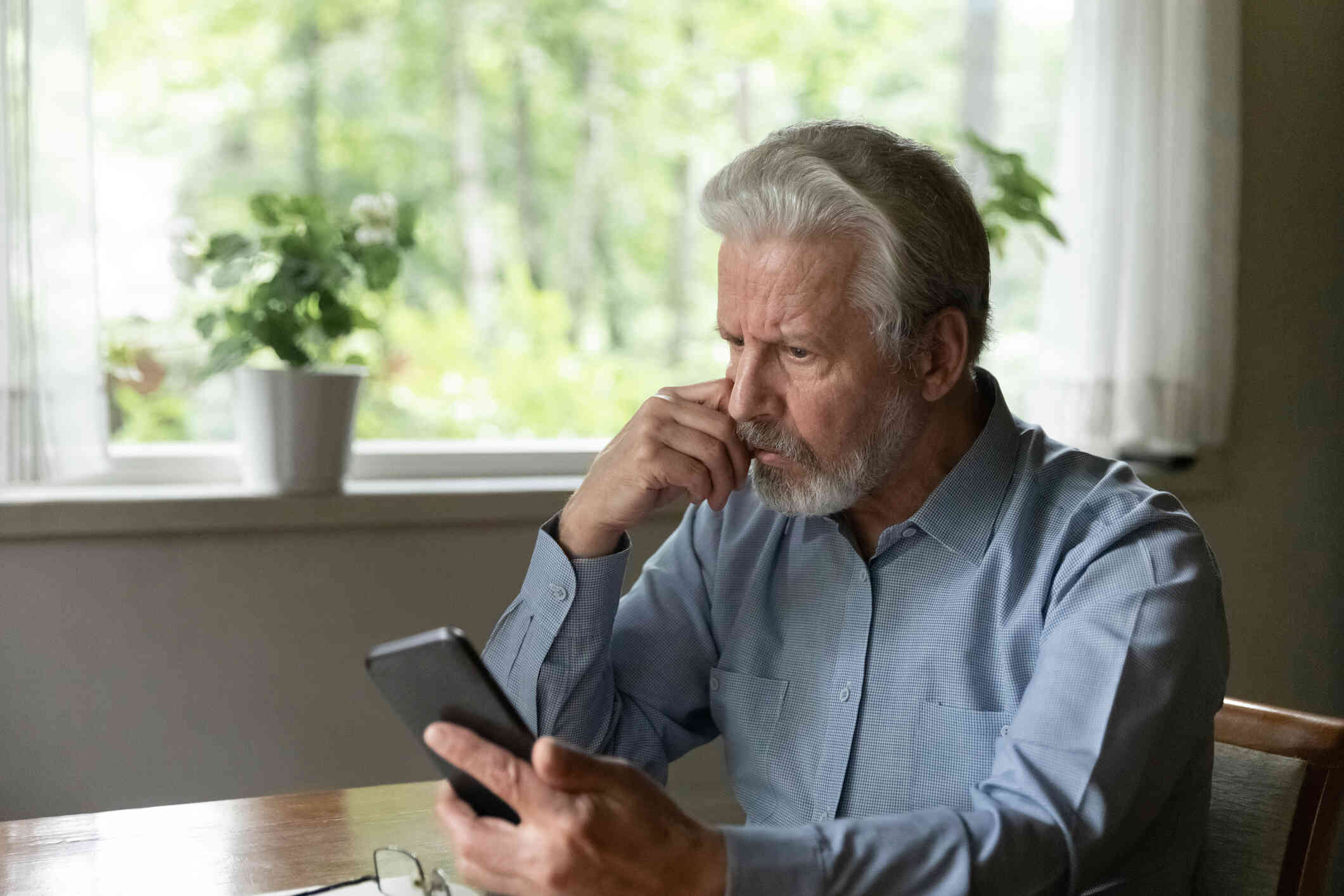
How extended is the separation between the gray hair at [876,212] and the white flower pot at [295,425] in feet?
3.12

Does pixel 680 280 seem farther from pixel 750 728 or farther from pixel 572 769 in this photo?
pixel 572 769

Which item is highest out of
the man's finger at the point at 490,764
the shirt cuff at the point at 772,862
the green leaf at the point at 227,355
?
the green leaf at the point at 227,355

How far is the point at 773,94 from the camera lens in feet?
8.75

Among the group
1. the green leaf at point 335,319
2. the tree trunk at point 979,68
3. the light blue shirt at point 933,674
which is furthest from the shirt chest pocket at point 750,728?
the tree trunk at point 979,68

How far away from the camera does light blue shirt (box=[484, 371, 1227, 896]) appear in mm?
947

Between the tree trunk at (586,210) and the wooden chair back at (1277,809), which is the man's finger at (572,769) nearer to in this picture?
the wooden chair back at (1277,809)

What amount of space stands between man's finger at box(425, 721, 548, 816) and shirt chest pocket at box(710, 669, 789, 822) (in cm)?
51

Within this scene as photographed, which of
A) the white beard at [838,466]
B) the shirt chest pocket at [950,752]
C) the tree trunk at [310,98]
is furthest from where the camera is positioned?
the tree trunk at [310,98]

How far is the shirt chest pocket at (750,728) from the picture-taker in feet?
4.42

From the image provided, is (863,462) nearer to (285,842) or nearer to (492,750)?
(492,750)

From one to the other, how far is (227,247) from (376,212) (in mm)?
247

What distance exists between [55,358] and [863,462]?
1.29 meters

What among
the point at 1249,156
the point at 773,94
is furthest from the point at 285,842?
the point at 1249,156

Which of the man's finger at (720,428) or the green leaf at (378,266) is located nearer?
the man's finger at (720,428)
